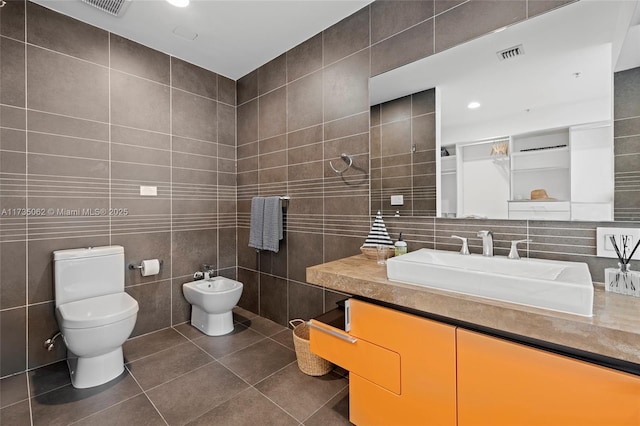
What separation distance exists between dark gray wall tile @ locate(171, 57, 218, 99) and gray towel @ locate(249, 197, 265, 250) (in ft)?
3.99

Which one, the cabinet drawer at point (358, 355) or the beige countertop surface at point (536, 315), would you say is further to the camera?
the cabinet drawer at point (358, 355)

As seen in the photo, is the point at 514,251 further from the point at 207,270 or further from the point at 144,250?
the point at 144,250

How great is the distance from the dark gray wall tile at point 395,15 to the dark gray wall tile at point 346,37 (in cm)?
7

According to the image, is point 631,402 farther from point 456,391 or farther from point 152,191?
point 152,191

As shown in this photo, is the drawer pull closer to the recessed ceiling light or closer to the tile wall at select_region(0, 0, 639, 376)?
the tile wall at select_region(0, 0, 639, 376)

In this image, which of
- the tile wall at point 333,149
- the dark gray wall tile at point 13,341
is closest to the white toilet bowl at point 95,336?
the dark gray wall tile at point 13,341

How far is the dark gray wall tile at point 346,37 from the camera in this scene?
2.02 metres

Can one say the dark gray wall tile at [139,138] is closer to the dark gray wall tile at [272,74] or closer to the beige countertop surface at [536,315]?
the dark gray wall tile at [272,74]

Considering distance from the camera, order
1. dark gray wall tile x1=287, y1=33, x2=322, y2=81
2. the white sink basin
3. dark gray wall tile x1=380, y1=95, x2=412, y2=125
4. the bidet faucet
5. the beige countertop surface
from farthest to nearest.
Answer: the bidet faucet < dark gray wall tile x1=287, y1=33, x2=322, y2=81 < dark gray wall tile x1=380, y1=95, x2=412, y2=125 < the white sink basin < the beige countertop surface

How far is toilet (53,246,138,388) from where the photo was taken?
1.71 metres

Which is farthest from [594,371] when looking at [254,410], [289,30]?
[289,30]

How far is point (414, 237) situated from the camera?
1.81 metres

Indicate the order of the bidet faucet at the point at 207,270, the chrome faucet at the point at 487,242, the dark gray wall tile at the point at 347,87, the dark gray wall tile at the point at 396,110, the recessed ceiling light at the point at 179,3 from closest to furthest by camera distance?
the chrome faucet at the point at 487,242
the dark gray wall tile at the point at 396,110
the recessed ceiling light at the point at 179,3
the dark gray wall tile at the point at 347,87
the bidet faucet at the point at 207,270

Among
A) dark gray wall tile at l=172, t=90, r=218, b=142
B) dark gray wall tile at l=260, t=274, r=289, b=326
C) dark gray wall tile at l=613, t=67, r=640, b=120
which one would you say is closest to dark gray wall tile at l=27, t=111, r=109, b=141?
dark gray wall tile at l=172, t=90, r=218, b=142
